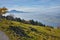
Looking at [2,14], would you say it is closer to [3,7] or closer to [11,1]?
[3,7]

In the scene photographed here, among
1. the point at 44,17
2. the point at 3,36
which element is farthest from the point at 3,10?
the point at 44,17

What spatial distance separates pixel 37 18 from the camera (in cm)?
251

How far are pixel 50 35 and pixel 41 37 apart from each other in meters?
0.17

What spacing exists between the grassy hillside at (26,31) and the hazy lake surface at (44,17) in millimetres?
116

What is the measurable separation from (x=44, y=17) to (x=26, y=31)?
426 millimetres

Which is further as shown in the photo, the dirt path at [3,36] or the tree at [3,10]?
the tree at [3,10]

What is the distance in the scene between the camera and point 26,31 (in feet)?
8.13

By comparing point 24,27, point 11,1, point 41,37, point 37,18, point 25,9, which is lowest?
point 41,37

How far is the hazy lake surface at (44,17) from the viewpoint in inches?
97.0

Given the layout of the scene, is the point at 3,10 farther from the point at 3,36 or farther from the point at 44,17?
the point at 44,17

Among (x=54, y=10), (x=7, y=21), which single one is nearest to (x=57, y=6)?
(x=54, y=10)

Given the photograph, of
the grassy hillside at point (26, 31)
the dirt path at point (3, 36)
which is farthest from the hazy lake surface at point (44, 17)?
the dirt path at point (3, 36)

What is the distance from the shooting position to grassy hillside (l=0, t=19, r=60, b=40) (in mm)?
2389

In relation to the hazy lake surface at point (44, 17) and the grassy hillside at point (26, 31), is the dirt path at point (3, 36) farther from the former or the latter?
the hazy lake surface at point (44, 17)
